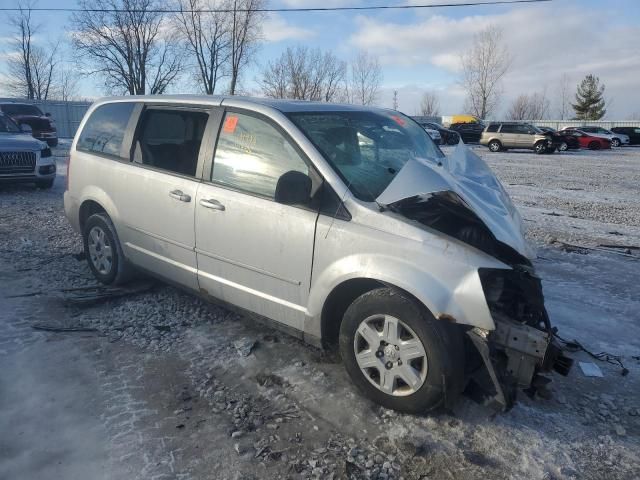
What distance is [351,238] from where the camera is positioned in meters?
3.04

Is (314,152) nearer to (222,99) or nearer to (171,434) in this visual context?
(222,99)

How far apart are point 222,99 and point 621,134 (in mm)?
40898

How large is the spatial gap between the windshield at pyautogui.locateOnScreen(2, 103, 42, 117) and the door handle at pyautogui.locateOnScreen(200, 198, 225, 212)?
2043 centimetres

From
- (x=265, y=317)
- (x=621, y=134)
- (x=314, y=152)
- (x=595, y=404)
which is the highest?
(x=621, y=134)

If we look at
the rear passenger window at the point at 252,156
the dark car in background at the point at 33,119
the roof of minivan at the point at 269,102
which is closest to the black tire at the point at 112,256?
the roof of minivan at the point at 269,102

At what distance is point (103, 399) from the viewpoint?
3146 millimetres

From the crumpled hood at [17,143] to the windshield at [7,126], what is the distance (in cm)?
36

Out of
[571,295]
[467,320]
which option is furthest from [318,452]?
[571,295]

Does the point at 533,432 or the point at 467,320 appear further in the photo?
the point at 533,432

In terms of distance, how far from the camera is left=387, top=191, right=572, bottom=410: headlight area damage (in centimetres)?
277

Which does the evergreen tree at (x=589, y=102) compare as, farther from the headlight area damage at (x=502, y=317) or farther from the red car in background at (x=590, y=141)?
the headlight area damage at (x=502, y=317)

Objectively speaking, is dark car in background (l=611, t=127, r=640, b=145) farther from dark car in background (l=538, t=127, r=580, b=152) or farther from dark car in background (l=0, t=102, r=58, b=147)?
dark car in background (l=0, t=102, r=58, b=147)

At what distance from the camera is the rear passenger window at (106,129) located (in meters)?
4.73

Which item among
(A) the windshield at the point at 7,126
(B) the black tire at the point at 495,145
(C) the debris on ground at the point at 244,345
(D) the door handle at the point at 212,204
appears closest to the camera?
(D) the door handle at the point at 212,204
